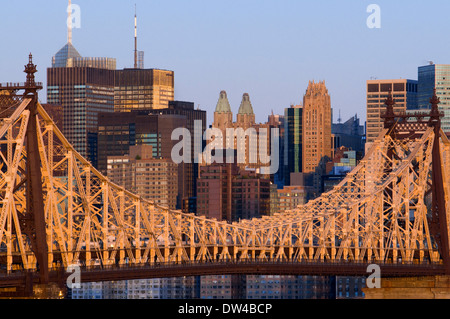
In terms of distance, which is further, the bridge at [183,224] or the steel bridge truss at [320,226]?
the steel bridge truss at [320,226]

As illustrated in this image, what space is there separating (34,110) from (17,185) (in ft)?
16.7

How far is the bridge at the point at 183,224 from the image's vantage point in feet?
367

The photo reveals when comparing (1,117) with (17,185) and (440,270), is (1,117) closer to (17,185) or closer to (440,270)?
(17,185)

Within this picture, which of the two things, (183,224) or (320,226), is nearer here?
(183,224)

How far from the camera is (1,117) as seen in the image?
112 m

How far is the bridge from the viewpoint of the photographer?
112m

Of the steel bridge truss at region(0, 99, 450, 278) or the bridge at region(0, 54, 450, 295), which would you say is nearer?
the bridge at region(0, 54, 450, 295)

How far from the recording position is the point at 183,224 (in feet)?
486

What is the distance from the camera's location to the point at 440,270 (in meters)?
147

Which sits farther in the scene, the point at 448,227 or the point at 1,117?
the point at 448,227
